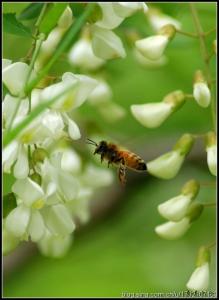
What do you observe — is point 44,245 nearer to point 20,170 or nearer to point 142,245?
point 20,170

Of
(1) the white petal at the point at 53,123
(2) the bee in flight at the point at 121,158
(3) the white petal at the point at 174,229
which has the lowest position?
(3) the white petal at the point at 174,229

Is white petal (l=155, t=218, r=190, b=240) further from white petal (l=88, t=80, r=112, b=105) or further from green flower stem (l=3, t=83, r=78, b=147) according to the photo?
white petal (l=88, t=80, r=112, b=105)

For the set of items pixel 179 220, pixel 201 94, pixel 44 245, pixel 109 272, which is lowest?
pixel 109 272

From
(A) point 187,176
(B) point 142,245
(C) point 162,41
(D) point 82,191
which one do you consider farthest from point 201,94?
(B) point 142,245

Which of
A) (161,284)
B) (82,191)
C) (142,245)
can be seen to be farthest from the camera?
(142,245)

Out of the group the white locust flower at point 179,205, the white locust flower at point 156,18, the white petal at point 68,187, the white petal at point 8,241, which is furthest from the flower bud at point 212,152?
the white locust flower at point 156,18

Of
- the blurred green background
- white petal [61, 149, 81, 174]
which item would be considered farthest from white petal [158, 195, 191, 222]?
the blurred green background

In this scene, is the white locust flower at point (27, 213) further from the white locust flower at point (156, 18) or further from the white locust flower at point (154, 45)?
the white locust flower at point (156, 18)
